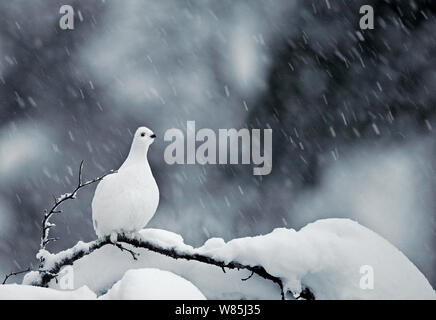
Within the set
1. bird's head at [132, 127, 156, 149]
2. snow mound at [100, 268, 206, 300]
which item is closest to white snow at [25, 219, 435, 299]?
snow mound at [100, 268, 206, 300]

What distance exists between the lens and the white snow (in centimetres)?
410

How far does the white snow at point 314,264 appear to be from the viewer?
4102 mm

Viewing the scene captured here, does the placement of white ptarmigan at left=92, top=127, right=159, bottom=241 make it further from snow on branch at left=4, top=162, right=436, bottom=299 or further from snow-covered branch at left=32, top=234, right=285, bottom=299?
snow on branch at left=4, top=162, right=436, bottom=299

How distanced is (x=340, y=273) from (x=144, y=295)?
5.78 feet

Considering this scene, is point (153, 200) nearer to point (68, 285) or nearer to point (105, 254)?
point (105, 254)

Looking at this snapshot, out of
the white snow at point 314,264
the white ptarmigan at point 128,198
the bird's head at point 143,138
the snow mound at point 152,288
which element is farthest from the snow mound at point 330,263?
the bird's head at point 143,138

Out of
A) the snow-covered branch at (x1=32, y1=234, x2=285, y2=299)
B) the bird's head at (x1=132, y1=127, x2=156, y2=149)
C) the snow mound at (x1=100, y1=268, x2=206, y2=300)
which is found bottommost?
the snow mound at (x1=100, y1=268, x2=206, y2=300)

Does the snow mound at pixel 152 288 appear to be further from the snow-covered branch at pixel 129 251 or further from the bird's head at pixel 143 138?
the bird's head at pixel 143 138

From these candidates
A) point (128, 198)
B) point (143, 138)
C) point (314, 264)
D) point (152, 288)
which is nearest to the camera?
point (152, 288)

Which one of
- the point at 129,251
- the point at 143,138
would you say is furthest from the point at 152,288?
the point at 143,138

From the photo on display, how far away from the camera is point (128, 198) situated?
5266 millimetres

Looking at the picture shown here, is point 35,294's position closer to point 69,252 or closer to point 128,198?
point 69,252

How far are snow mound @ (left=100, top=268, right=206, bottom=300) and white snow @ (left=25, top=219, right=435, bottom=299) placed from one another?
0.90 meters

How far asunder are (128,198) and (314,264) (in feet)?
6.93
